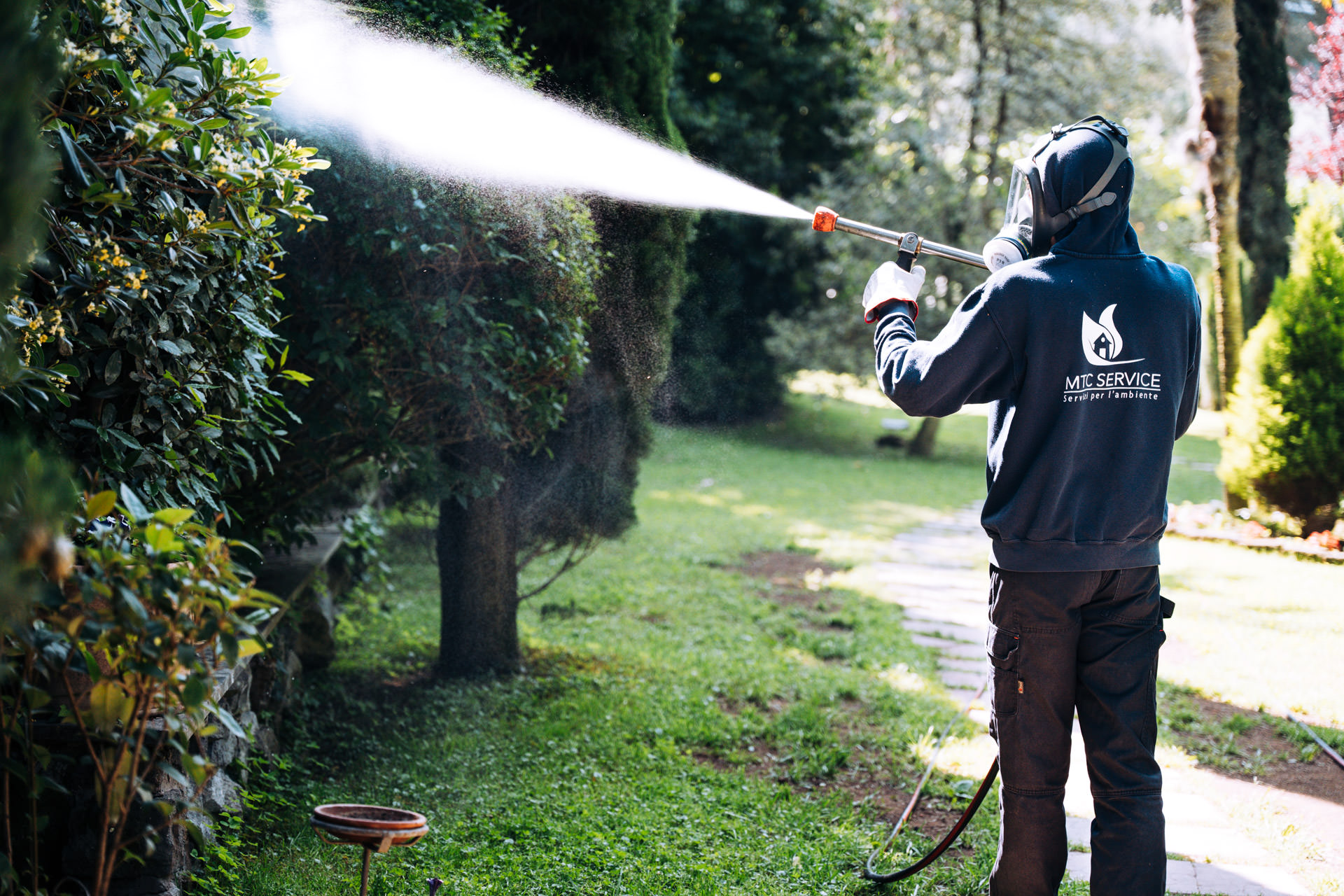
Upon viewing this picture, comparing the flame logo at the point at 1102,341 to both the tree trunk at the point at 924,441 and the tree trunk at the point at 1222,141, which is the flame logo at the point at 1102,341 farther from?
the tree trunk at the point at 924,441

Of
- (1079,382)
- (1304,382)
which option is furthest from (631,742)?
(1304,382)

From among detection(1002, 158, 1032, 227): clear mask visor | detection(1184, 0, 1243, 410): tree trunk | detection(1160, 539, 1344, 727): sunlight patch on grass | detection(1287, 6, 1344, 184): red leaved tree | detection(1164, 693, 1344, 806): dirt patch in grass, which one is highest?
detection(1287, 6, 1344, 184): red leaved tree

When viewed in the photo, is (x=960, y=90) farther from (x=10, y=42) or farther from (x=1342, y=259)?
(x=10, y=42)

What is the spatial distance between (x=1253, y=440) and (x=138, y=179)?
8915mm

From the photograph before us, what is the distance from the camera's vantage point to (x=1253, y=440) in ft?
27.7

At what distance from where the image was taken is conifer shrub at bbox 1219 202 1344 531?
7.95m

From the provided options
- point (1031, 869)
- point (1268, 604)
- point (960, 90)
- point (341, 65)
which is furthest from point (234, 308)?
point (960, 90)

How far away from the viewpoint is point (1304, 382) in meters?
8.02

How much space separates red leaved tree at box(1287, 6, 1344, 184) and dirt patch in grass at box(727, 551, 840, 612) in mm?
7001

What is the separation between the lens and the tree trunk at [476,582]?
4723 millimetres

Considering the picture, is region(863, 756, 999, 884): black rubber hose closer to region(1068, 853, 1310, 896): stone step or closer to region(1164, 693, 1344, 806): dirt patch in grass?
region(1068, 853, 1310, 896): stone step

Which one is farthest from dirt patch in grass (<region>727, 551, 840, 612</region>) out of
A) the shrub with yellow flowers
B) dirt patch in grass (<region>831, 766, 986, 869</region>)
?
the shrub with yellow flowers

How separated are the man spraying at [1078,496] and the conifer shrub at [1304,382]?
6795 mm

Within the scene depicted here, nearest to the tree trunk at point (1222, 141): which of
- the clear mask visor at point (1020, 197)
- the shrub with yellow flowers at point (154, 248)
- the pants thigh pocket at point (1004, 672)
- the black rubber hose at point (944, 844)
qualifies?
the clear mask visor at point (1020, 197)
